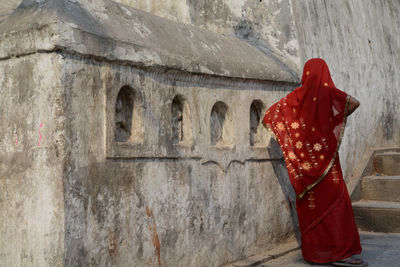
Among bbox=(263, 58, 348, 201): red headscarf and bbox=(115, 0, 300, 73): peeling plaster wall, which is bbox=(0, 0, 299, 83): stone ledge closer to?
bbox=(263, 58, 348, 201): red headscarf

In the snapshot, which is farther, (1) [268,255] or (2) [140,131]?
(1) [268,255]

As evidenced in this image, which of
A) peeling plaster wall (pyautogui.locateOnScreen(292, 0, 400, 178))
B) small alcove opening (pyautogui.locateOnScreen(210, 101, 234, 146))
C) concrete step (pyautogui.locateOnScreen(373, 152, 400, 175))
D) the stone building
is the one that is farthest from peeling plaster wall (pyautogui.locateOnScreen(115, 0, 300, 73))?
concrete step (pyautogui.locateOnScreen(373, 152, 400, 175))

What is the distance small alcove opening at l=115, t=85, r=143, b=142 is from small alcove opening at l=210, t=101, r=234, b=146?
0.93m

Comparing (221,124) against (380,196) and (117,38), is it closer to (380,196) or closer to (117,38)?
(117,38)

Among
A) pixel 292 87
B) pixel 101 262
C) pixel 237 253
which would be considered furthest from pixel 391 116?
pixel 101 262

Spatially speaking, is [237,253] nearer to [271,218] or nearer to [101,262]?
[271,218]

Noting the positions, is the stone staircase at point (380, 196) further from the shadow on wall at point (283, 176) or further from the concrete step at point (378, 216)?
the shadow on wall at point (283, 176)

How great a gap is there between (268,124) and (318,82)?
50 centimetres

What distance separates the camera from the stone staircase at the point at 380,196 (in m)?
5.01

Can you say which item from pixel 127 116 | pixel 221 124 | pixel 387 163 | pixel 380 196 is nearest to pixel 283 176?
pixel 221 124

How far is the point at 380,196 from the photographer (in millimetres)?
5566

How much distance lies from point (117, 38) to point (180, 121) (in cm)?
87

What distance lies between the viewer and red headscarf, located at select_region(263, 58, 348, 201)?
13.1ft

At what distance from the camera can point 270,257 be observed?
13.7ft
